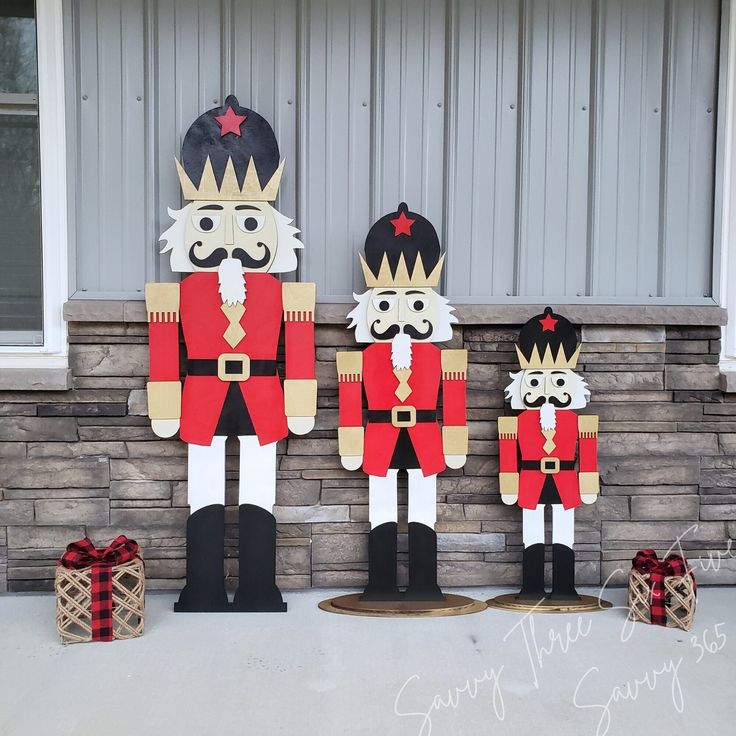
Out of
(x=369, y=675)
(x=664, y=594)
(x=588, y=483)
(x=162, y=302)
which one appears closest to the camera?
(x=369, y=675)

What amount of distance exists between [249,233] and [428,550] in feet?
4.46

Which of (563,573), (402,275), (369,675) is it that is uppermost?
(402,275)

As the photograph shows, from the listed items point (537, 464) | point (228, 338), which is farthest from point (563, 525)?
point (228, 338)

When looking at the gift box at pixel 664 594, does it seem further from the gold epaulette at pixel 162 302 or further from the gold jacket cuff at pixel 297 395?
the gold epaulette at pixel 162 302

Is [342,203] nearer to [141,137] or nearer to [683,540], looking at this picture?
[141,137]

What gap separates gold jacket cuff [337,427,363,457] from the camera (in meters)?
2.47

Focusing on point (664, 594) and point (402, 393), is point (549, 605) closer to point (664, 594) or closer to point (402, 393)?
point (664, 594)

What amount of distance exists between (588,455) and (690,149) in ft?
4.21

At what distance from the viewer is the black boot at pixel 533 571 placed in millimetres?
2494

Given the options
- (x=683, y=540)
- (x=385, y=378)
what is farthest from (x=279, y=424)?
(x=683, y=540)

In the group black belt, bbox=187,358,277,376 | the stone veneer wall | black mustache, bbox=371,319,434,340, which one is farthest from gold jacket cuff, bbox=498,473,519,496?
black belt, bbox=187,358,277,376

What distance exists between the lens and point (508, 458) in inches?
98.3

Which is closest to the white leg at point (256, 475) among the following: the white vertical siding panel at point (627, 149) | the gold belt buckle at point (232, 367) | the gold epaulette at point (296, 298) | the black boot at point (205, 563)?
the black boot at point (205, 563)

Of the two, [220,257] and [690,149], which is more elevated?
[690,149]
